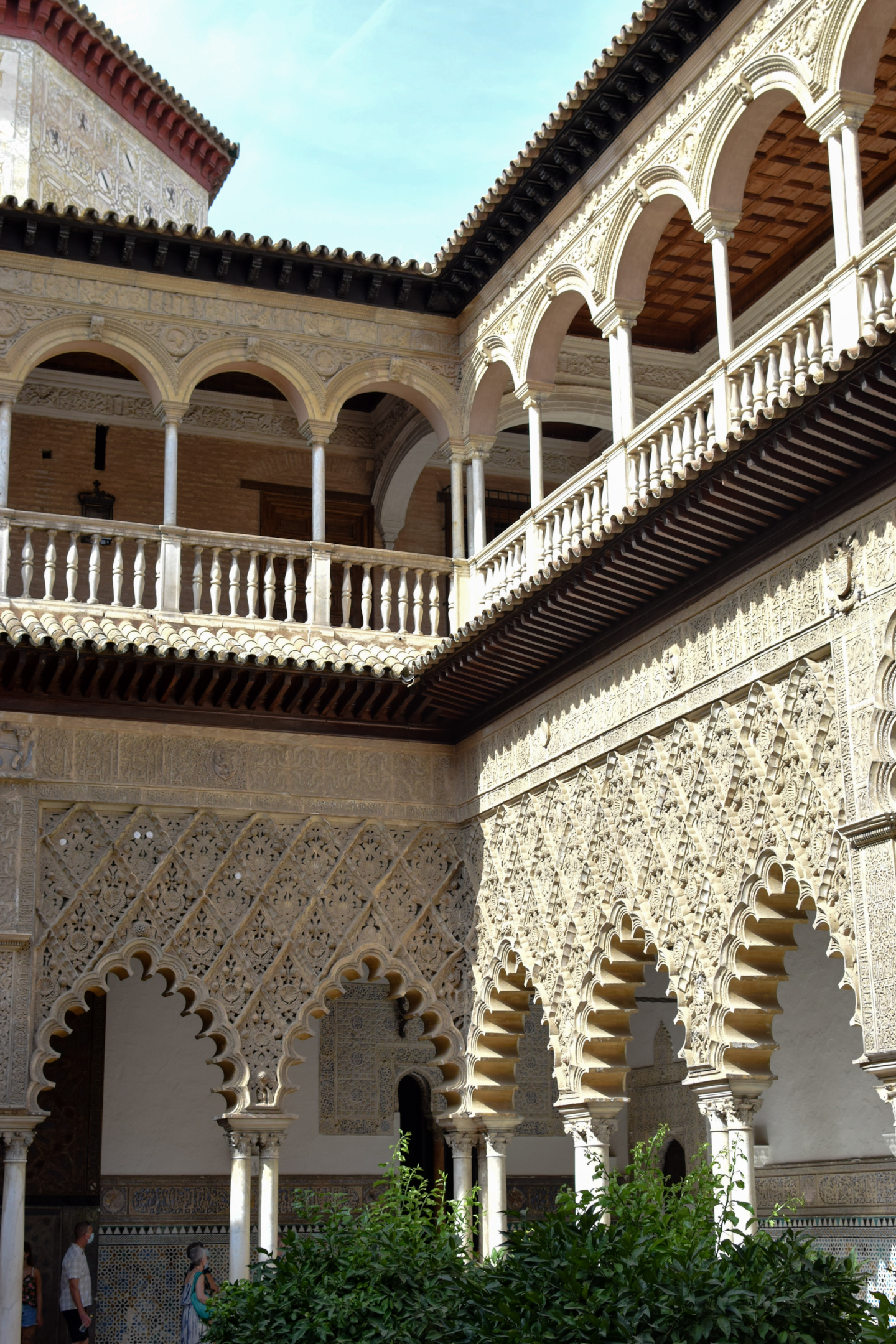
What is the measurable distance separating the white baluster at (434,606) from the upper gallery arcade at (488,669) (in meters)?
0.04

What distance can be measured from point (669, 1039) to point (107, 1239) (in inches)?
149

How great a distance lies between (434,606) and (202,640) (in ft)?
4.79

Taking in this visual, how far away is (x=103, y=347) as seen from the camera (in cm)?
991

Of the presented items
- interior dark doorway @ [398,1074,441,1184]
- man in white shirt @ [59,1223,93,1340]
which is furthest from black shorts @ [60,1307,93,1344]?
interior dark doorway @ [398,1074,441,1184]

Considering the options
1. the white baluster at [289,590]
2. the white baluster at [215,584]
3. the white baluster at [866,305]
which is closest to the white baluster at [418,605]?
the white baluster at [289,590]

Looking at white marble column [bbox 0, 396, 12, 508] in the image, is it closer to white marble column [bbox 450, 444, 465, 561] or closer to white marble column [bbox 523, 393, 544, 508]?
white marble column [bbox 450, 444, 465, 561]

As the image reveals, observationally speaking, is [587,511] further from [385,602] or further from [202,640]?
[202,640]

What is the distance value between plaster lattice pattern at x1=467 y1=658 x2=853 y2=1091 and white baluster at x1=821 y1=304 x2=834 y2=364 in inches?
46.4

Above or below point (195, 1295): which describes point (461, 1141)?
above

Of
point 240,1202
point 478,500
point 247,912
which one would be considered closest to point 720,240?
point 478,500

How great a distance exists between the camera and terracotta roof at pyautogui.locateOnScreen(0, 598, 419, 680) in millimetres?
8789

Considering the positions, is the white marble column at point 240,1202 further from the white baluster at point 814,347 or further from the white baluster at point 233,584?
the white baluster at point 814,347

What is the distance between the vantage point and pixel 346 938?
30.8 feet

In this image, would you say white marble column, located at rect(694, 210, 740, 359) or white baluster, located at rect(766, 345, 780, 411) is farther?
white marble column, located at rect(694, 210, 740, 359)
